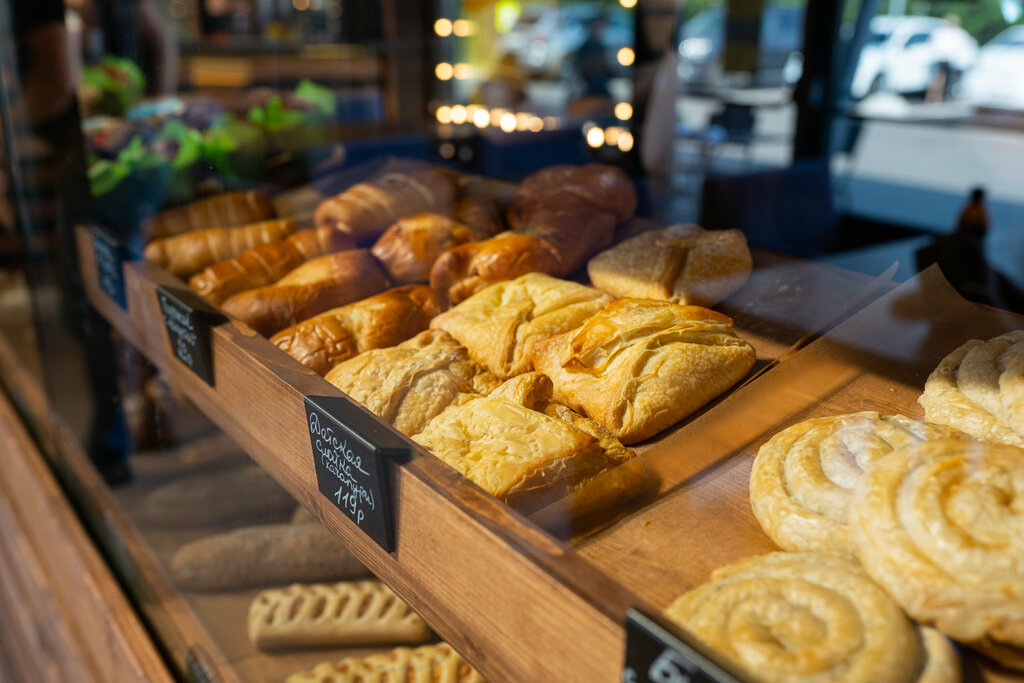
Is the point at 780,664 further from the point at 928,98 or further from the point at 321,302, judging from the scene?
the point at 928,98

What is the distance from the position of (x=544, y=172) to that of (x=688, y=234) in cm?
43

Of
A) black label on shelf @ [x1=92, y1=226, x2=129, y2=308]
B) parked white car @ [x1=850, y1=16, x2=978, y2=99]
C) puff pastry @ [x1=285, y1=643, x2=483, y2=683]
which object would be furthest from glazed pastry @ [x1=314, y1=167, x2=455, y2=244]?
parked white car @ [x1=850, y1=16, x2=978, y2=99]

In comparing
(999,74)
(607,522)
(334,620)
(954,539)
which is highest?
(999,74)

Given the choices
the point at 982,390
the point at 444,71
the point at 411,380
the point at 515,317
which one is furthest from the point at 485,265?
the point at 444,71

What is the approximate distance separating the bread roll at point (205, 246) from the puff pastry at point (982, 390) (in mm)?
1167

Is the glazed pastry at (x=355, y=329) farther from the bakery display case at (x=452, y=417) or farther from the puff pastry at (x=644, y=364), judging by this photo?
the puff pastry at (x=644, y=364)

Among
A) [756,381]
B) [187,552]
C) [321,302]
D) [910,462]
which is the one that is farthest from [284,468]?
[187,552]

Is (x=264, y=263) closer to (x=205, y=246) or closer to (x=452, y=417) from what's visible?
(x=205, y=246)

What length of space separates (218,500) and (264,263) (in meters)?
0.73

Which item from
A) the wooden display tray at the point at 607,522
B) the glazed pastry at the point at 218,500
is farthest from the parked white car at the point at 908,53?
the glazed pastry at the point at 218,500

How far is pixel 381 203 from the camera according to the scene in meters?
1.47

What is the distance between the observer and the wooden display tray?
579mm

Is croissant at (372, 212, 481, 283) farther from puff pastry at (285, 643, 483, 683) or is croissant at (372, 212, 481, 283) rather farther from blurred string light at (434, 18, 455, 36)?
blurred string light at (434, 18, 455, 36)

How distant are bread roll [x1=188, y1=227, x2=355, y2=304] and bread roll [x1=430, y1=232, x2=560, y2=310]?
29 cm
